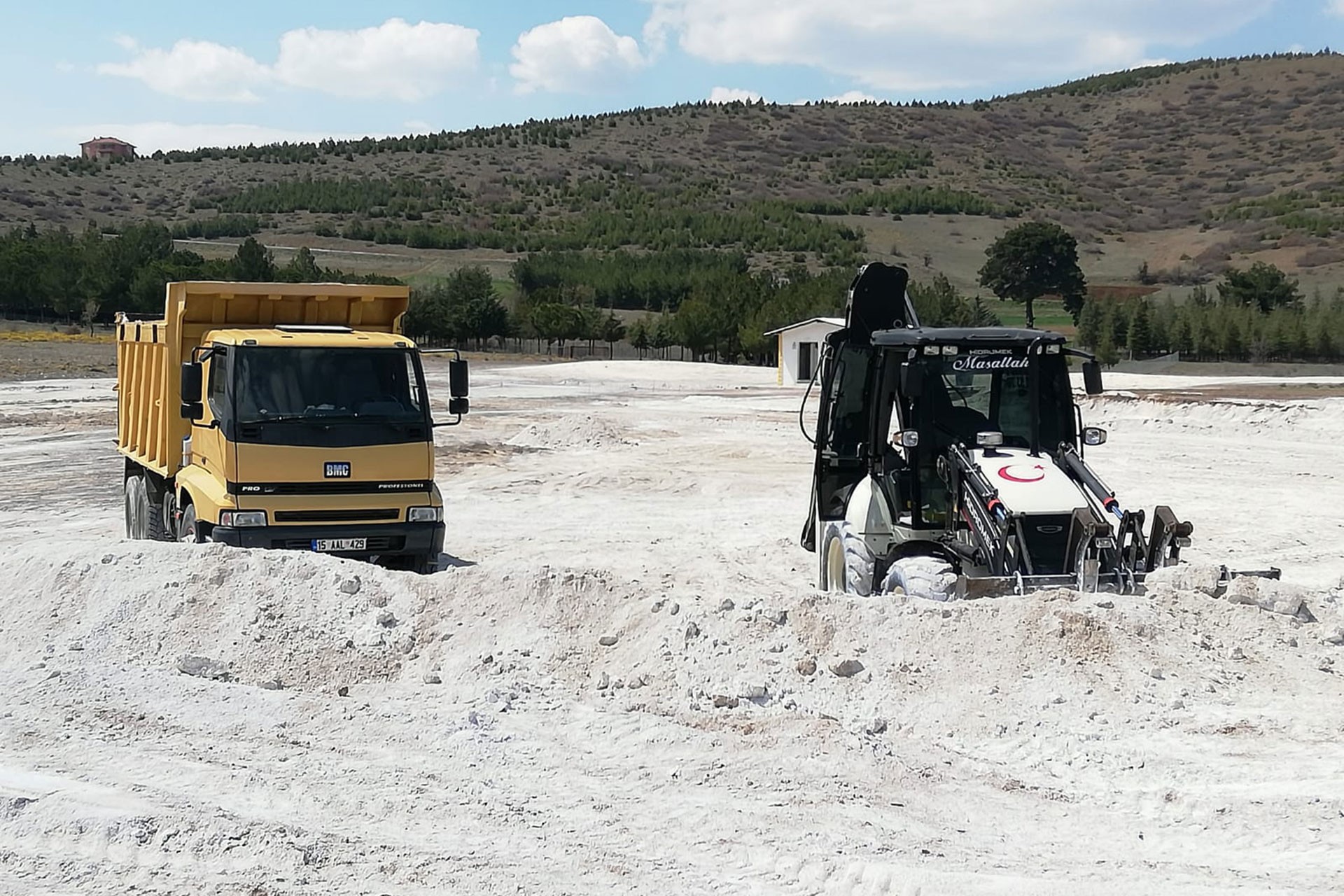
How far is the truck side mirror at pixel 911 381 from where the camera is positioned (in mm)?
10383

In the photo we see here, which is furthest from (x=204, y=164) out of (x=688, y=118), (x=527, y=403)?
(x=527, y=403)

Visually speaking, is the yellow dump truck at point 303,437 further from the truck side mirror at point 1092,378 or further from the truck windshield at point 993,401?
the truck side mirror at point 1092,378

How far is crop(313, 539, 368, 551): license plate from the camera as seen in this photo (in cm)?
1220

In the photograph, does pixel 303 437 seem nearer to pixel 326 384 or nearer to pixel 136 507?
pixel 326 384

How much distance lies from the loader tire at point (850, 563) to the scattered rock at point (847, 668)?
2150 millimetres

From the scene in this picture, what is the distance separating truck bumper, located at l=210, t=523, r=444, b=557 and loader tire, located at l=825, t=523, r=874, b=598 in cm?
376

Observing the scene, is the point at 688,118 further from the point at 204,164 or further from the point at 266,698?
the point at 266,698

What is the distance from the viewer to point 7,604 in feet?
32.8

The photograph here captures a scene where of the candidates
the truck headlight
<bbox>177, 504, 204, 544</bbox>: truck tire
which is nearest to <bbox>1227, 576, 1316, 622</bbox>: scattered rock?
the truck headlight

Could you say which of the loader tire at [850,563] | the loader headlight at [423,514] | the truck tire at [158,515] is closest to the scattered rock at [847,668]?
the loader tire at [850,563]

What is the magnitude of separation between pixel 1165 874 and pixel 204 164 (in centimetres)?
18321

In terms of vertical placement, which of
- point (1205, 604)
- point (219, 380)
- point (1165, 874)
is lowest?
point (1165, 874)

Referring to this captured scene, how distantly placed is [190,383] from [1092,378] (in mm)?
7855

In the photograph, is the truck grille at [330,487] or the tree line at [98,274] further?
the tree line at [98,274]
